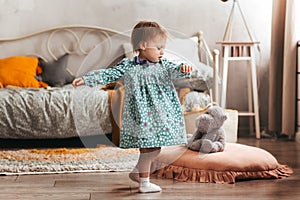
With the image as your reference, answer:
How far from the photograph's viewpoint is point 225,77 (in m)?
4.23

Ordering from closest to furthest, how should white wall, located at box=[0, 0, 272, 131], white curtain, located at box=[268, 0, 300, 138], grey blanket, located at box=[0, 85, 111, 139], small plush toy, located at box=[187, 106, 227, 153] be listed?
1. small plush toy, located at box=[187, 106, 227, 153]
2. grey blanket, located at box=[0, 85, 111, 139]
3. white curtain, located at box=[268, 0, 300, 138]
4. white wall, located at box=[0, 0, 272, 131]

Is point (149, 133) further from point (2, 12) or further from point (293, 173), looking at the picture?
point (2, 12)

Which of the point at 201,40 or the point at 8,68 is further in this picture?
the point at 201,40

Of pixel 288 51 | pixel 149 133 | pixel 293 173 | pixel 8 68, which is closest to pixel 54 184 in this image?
pixel 149 133

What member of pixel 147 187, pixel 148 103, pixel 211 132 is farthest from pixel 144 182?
pixel 211 132

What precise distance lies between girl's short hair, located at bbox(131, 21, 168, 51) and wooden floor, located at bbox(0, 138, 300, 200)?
0.62 m

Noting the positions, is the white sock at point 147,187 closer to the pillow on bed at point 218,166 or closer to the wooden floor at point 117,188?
the wooden floor at point 117,188

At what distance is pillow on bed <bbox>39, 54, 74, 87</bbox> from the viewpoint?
432 centimetres

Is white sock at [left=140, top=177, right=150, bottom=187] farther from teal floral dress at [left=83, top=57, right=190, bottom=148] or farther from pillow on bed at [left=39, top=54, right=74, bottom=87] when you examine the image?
pillow on bed at [left=39, top=54, right=74, bottom=87]

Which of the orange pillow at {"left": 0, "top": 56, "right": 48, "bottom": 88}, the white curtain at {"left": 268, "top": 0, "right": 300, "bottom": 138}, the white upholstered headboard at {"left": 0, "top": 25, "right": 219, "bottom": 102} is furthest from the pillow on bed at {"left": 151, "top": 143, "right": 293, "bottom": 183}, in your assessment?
the white upholstered headboard at {"left": 0, "top": 25, "right": 219, "bottom": 102}

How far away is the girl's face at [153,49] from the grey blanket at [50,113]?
1.18 meters

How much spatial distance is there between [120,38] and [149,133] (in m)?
2.23

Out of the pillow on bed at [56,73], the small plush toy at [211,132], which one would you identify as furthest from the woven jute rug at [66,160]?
the pillow on bed at [56,73]

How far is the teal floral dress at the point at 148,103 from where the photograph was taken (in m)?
2.47
